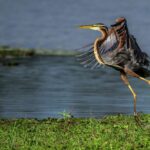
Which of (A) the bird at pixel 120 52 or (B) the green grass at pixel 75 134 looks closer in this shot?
(B) the green grass at pixel 75 134

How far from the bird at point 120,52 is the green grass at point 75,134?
24.0 inches

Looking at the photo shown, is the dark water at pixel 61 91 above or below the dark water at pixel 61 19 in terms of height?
below

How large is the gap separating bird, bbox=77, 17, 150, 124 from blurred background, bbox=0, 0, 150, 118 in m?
1.23

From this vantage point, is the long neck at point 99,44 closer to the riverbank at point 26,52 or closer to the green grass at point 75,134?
the green grass at point 75,134

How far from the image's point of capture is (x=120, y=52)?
446 inches

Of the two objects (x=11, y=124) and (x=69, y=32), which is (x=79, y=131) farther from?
(x=69, y=32)

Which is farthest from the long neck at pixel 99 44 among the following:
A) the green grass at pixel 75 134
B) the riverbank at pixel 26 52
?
the riverbank at pixel 26 52

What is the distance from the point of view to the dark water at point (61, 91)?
13.0 meters

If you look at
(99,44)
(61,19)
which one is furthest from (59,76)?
(61,19)

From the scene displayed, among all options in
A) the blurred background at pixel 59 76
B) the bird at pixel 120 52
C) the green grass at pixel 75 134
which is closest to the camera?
the green grass at pixel 75 134

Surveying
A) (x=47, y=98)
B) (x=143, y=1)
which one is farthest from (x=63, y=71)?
(x=143, y=1)

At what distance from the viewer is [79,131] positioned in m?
10.0

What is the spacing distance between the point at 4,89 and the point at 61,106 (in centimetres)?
255

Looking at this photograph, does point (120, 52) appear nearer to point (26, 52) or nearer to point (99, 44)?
point (99, 44)
